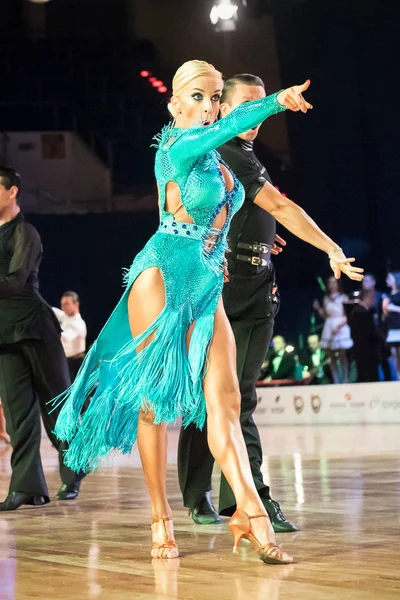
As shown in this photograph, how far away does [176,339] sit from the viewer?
9.87ft

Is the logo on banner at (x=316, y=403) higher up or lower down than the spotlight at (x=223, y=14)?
lower down

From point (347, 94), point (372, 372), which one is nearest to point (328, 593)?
point (372, 372)

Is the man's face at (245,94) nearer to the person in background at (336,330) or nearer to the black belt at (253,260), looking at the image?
the black belt at (253,260)

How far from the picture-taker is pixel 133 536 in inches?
136

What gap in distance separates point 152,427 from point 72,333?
7936 mm

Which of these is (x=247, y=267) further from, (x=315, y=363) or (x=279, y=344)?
(x=279, y=344)

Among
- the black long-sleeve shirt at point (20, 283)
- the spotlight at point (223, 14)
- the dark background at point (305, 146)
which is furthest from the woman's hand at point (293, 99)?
the spotlight at point (223, 14)

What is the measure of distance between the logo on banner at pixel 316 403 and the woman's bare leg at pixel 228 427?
10.2 m

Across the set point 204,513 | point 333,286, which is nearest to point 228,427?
point 204,513

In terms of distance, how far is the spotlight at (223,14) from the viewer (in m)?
15.2

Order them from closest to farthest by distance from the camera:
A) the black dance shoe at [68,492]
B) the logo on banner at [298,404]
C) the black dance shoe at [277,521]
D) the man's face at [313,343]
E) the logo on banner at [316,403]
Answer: the black dance shoe at [277,521] → the black dance shoe at [68,492] → the logo on banner at [316,403] → the logo on banner at [298,404] → the man's face at [313,343]

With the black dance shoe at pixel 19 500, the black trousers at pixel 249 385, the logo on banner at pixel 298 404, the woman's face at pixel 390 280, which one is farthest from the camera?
the woman's face at pixel 390 280

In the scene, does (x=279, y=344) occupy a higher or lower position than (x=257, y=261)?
higher

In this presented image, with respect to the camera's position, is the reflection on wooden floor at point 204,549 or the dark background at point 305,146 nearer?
the reflection on wooden floor at point 204,549
